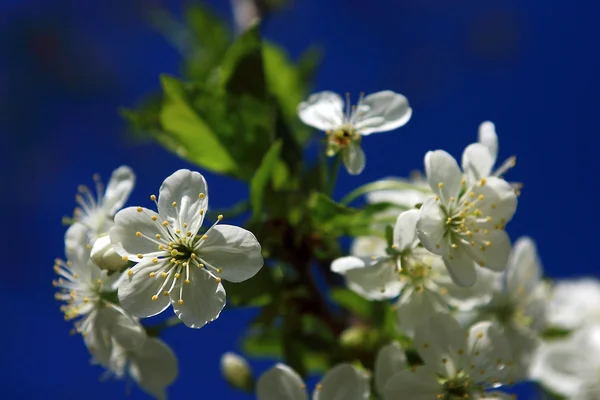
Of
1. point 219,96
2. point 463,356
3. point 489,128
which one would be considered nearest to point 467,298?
point 463,356

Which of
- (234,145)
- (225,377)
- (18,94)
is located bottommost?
(225,377)

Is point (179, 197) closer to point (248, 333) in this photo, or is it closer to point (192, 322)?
point (192, 322)

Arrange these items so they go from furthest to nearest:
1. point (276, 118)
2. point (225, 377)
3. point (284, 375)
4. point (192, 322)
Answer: point (225, 377) → point (276, 118) → point (284, 375) → point (192, 322)

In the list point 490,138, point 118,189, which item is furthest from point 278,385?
point 490,138

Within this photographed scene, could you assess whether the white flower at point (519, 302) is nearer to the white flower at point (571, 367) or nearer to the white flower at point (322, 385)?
the white flower at point (571, 367)

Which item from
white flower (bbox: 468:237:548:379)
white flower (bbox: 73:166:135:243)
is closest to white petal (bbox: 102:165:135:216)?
Answer: white flower (bbox: 73:166:135:243)

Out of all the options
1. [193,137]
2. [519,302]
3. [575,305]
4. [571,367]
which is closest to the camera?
[193,137]

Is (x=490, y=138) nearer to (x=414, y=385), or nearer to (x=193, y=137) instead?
(x=414, y=385)
